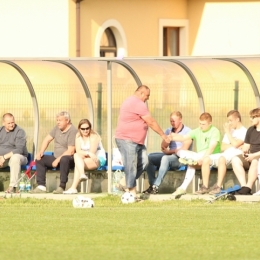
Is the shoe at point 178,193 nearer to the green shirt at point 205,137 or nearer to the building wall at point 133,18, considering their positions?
the green shirt at point 205,137

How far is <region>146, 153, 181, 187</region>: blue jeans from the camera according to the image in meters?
18.8

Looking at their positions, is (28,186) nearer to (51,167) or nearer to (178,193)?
(51,167)

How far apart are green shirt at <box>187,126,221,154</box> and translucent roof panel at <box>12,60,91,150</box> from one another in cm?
208

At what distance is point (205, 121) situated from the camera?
61.8 feet

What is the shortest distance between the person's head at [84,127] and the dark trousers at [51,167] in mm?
444

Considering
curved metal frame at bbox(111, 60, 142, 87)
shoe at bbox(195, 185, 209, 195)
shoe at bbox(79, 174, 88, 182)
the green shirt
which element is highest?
curved metal frame at bbox(111, 60, 142, 87)

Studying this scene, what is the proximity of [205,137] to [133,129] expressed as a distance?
1.32 m

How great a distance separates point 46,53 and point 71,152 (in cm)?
1333

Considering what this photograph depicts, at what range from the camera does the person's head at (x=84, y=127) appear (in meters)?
19.1

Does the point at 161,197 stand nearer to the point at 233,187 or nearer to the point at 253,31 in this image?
the point at 233,187

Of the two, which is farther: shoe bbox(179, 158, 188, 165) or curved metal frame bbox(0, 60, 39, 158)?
curved metal frame bbox(0, 60, 39, 158)

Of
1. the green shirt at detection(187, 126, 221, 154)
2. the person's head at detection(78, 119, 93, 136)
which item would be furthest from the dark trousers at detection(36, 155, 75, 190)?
the green shirt at detection(187, 126, 221, 154)

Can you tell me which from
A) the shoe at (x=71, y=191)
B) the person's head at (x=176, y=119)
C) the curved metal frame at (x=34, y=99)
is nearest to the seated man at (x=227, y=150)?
the person's head at (x=176, y=119)

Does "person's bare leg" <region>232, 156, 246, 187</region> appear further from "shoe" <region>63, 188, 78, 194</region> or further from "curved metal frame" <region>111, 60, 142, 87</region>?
"shoe" <region>63, 188, 78, 194</region>
